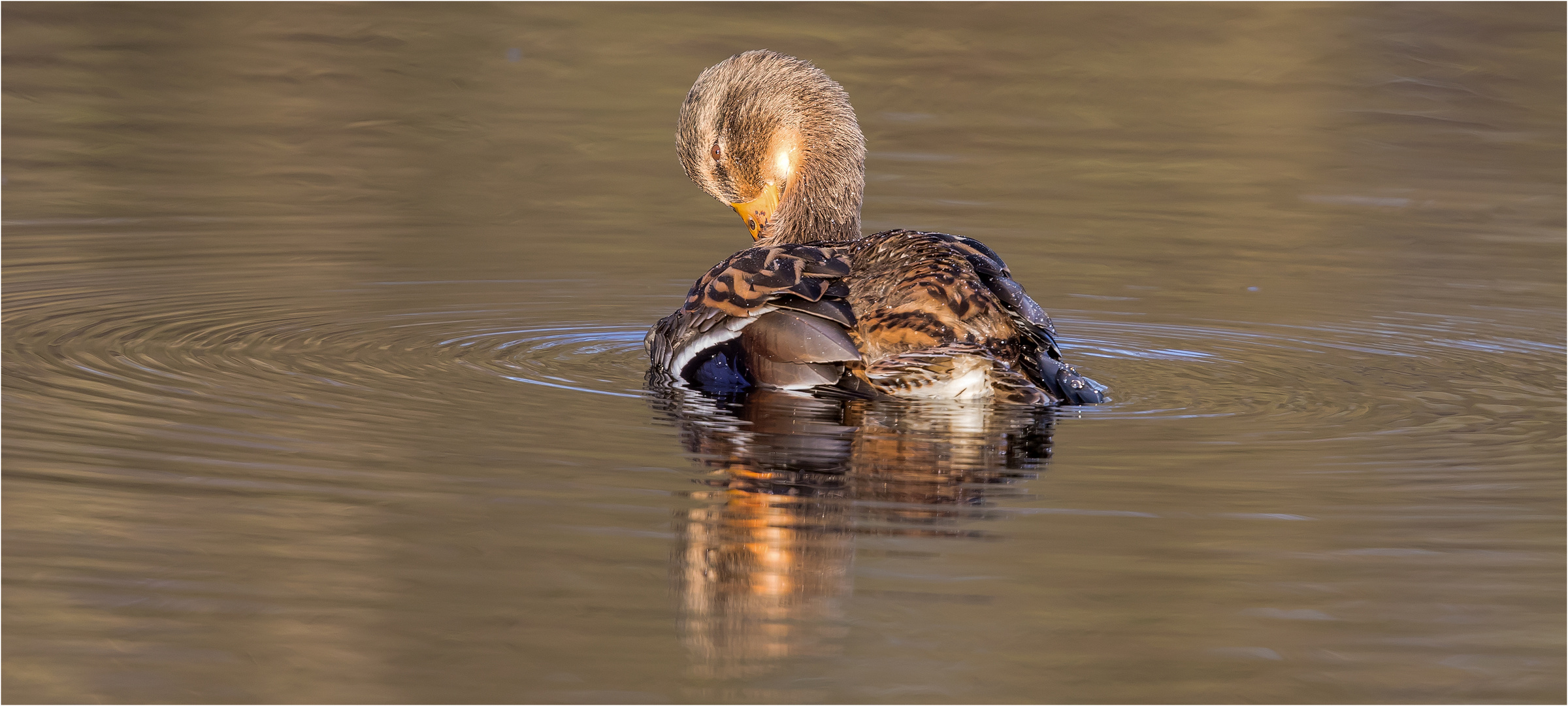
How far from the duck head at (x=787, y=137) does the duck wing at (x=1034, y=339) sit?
155 centimetres

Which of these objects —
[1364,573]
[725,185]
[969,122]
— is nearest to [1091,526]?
[1364,573]

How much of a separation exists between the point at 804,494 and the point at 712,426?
1083mm

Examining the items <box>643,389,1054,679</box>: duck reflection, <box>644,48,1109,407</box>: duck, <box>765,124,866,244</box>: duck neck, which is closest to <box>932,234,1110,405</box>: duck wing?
<box>644,48,1109,407</box>: duck

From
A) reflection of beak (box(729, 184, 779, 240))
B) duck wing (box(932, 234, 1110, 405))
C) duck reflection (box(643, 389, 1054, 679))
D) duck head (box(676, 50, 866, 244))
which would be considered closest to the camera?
duck reflection (box(643, 389, 1054, 679))

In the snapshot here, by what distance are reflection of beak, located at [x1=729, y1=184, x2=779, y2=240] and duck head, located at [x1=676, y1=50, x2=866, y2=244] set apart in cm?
7

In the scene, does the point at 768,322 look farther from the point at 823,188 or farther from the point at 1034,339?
the point at 823,188

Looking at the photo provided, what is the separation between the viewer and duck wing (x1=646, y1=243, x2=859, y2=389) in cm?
767

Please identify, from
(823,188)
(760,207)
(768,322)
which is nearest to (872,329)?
(768,322)

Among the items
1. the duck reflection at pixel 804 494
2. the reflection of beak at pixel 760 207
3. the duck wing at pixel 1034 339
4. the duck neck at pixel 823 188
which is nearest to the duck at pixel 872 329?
the duck wing at pixel 1034 339

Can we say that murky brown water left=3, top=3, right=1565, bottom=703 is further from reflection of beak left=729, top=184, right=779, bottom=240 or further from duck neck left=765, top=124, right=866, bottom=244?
duck neck left=765, top=124, right=866, bottom=244

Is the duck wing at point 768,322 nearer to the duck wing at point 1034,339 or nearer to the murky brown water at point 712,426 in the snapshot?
the murky brown water at point 712,426

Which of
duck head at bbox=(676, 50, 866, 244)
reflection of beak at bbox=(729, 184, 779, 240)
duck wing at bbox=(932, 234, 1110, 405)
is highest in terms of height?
duck head at bbox=(676, 50, 866, 244)

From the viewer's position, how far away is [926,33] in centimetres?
2111

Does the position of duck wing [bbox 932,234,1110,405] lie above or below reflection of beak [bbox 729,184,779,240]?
below
